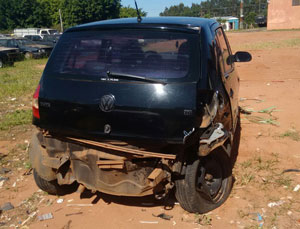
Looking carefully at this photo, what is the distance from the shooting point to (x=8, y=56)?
1745cm

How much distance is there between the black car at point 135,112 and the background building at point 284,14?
51.1 m

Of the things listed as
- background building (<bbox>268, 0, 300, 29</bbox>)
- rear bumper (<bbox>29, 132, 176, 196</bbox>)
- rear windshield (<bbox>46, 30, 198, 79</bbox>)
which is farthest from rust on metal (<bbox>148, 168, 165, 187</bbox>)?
background building (<bbox>268, 0, 300, 29</bbox>)

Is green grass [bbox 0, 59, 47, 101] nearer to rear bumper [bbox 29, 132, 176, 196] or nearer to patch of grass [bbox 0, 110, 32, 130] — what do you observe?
patch of grass [bbox 0, 110, 32, 130]

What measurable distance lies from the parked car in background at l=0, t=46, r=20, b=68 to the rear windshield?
1510cm

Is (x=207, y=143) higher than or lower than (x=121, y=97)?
lower

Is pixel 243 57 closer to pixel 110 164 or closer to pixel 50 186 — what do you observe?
pixel 110 164

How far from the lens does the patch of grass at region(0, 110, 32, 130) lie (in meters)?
6.51

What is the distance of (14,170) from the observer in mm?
4594

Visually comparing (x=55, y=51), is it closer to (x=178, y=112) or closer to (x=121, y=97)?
(x=121, y=97)

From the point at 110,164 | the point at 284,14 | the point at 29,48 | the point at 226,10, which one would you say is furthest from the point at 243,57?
the point at 226,10

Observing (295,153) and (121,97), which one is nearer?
(121,97)

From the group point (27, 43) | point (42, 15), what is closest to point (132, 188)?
point (27, 43)

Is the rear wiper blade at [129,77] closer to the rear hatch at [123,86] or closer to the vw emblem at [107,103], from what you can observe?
the rear hatch at [123,86]

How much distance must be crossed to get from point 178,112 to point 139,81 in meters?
0.45
